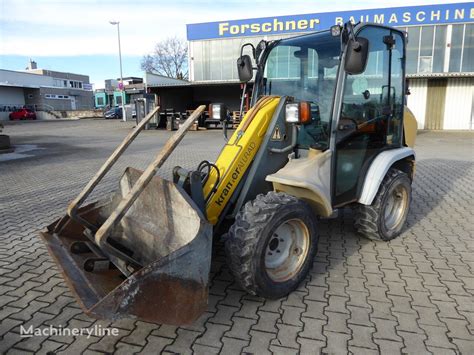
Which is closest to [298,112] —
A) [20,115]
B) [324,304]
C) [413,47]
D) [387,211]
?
[324,304]

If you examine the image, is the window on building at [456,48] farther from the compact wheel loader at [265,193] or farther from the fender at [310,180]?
the fender at [310,180]

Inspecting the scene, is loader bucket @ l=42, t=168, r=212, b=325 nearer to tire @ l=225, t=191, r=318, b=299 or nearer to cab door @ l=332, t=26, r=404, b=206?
tire @ l=225, t=191, r=318, b=299

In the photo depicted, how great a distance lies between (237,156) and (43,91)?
58.8 m

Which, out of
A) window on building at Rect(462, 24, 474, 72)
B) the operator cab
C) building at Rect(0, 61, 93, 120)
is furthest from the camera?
building at Rect(0, 61, 93, 120)

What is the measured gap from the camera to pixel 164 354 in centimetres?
248

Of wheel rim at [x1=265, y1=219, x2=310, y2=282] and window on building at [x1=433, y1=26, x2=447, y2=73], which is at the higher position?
window on building at [x1=433, y1=26, x2=447, y2=73]

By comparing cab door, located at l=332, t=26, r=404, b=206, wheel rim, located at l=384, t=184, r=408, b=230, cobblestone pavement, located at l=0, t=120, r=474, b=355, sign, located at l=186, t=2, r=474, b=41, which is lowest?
cobblestone pavement, located at l=0, t=120, r=474, b=355

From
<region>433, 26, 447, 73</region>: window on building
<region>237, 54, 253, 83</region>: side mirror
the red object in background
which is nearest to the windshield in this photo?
<region>237, 54, 253, 83</region>: side mirror

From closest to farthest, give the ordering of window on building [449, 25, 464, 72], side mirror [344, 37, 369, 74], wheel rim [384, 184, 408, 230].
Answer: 1. side mirror [344, 37, 369, 74]
2. wheel rim [384, 184, 408, 230]
3. window on building [449, 25, 464, 72]

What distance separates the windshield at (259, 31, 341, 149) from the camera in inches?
148

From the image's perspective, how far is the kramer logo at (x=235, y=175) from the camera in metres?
3.17

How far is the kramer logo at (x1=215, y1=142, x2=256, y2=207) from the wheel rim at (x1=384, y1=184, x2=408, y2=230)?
215 cm

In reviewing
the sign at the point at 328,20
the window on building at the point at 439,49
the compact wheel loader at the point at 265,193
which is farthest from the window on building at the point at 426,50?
the compact wheel loader at the point at 265,193

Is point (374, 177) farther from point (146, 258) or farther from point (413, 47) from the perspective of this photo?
point (413, 47)
